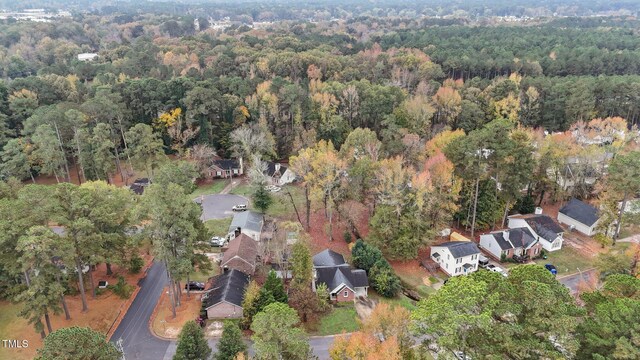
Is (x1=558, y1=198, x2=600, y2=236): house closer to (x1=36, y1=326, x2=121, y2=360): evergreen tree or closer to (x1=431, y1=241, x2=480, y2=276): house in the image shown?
(x1=431, y1=241, x2=480, y2=276): house

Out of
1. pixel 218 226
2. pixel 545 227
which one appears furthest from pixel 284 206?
pixel 545 227

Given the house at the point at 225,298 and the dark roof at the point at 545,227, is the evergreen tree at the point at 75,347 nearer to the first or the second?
the house at the point at 225,298

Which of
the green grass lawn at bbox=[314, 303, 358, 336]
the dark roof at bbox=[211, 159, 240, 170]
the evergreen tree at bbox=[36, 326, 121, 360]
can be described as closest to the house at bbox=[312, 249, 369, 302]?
the green grass lawn at bbox=[314, 303, 358, 336]

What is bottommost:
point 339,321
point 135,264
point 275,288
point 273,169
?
point 339,321

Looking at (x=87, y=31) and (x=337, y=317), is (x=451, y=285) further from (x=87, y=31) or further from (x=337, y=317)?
(x=87, y=31)

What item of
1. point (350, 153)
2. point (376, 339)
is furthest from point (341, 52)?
point (376, 339)

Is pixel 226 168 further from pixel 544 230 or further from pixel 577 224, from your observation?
pixel 577 224
